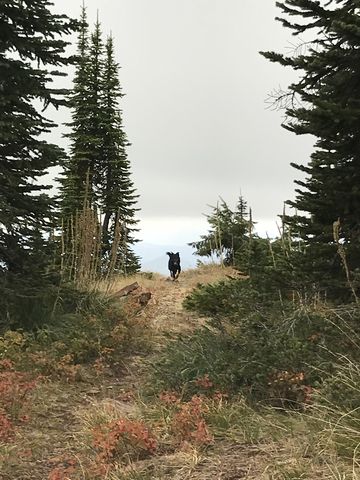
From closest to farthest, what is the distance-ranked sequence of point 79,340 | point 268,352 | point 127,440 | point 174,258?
point 127,440, point 268,352, point 79,340, point 174,258

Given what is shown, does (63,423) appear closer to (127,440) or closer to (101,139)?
(127,440)

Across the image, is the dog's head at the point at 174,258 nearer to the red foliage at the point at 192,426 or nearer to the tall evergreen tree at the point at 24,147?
the tall evergreen tree at the point at 24,147

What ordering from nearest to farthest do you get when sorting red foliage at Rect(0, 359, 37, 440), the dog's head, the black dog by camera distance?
red foliage at Rect(0, 359, 37, 440) → the black dog → the dog's head

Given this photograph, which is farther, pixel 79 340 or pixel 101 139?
pixel 101 139

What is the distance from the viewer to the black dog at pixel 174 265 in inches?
704

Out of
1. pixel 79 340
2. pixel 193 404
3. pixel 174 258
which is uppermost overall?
pixel 174 258

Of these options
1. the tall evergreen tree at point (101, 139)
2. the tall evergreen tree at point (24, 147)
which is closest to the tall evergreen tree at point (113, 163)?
the tall evergreen tree at point (101, 139)

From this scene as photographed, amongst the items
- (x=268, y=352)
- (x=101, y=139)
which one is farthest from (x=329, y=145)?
(x=101, y=139)

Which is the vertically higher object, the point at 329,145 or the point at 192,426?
the point at 329,145

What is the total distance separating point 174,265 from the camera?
17.9 m

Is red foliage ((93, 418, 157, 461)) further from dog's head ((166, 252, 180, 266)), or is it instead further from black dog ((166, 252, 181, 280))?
dog's head ((166, 252, 180, 266))

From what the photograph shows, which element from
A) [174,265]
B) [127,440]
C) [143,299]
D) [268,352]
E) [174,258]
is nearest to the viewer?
[127,440]

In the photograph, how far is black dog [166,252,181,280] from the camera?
1789 cm

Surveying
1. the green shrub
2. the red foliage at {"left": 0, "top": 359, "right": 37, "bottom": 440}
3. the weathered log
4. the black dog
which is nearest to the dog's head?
the black dog
